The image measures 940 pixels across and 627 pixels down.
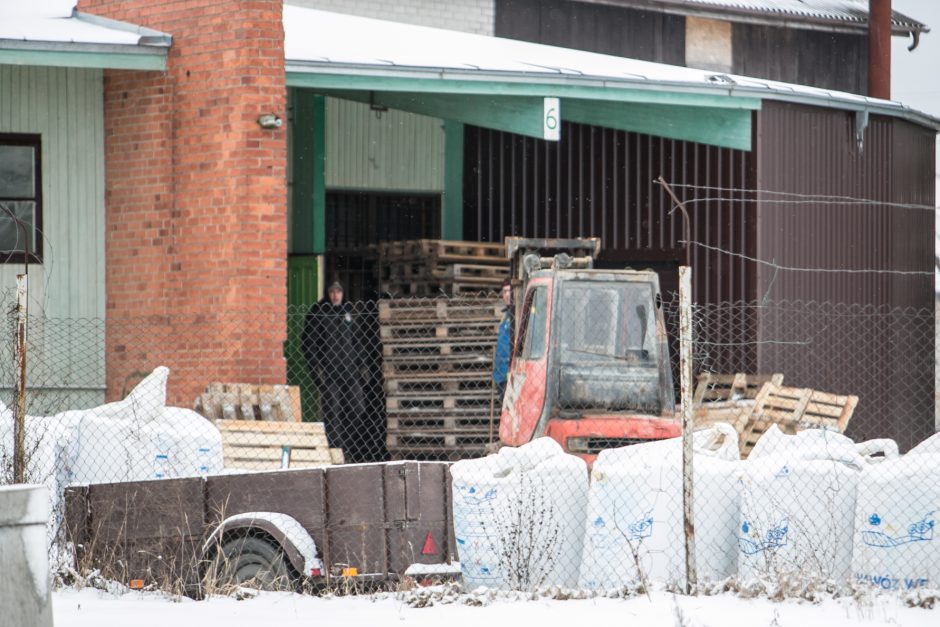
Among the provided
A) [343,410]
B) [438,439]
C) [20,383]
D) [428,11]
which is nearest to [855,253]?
[438,439]

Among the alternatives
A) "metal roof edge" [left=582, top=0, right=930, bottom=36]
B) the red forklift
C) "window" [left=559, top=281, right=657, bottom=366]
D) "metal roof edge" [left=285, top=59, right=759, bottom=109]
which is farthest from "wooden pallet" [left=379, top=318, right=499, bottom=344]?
"metal roof edge" [left=582, top=0, right=930, bottom=36]

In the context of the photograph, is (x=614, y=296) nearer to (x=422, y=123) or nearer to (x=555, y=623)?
(x=555, y=623)

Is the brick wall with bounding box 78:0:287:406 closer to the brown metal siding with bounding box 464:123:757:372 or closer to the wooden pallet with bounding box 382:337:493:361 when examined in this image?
the wooden pallet with bounding box 382:337:493:361

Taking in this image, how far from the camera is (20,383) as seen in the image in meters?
8.69

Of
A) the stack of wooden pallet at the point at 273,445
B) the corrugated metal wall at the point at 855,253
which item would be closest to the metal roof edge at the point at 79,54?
the stack of wooden pallet at the point at 273,445

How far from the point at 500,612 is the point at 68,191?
8.14 metres

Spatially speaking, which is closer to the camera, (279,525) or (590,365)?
(279,525)

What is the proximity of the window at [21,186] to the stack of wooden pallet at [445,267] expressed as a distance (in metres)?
4.20

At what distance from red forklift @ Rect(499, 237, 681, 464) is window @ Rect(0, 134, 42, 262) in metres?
5.53

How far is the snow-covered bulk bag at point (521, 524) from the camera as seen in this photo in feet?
28.5

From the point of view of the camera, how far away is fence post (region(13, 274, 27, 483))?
8633 mm

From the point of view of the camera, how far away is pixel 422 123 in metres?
19.6

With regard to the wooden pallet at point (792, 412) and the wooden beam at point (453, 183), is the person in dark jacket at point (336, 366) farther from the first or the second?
the wooden beam at point (453, 183)

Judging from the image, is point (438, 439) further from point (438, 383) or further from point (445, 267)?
point (445, 267)
